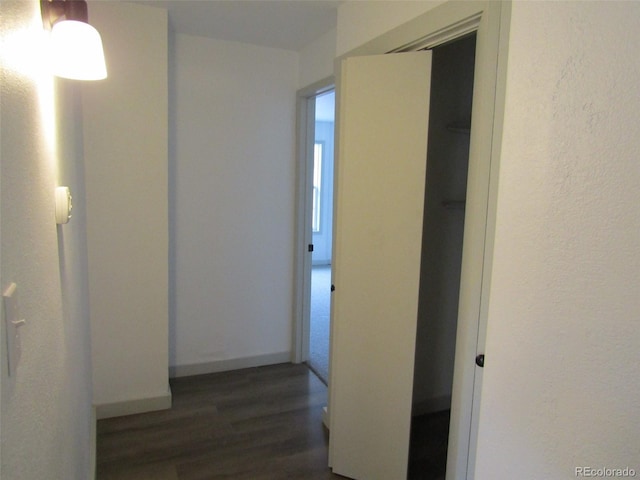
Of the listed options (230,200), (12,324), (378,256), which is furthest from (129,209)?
(12,324)

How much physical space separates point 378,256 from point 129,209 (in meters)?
1.60

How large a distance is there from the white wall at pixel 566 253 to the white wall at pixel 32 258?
44.8 inches

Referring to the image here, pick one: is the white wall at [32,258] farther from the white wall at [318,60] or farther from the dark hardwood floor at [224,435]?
the white wall at [318,60]

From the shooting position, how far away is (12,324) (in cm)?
60

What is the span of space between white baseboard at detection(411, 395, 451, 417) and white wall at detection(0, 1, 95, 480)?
2.12m

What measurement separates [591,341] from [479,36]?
112 cm

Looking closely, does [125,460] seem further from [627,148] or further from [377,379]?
[627,148]

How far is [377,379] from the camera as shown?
2.06 meters

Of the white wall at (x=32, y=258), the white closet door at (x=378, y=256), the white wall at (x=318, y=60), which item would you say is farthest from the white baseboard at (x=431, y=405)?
the white wall at (x=318, y=60)

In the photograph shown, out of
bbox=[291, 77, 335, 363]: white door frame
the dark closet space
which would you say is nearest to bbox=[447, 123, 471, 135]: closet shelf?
the dark closet space

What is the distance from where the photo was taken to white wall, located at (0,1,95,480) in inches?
24.1

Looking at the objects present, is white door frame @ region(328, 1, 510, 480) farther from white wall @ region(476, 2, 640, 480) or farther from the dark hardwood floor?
the dark hardwood floor

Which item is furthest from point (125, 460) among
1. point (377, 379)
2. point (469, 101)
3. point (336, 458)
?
point (469, 101)

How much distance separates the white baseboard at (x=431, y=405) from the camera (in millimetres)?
2834
